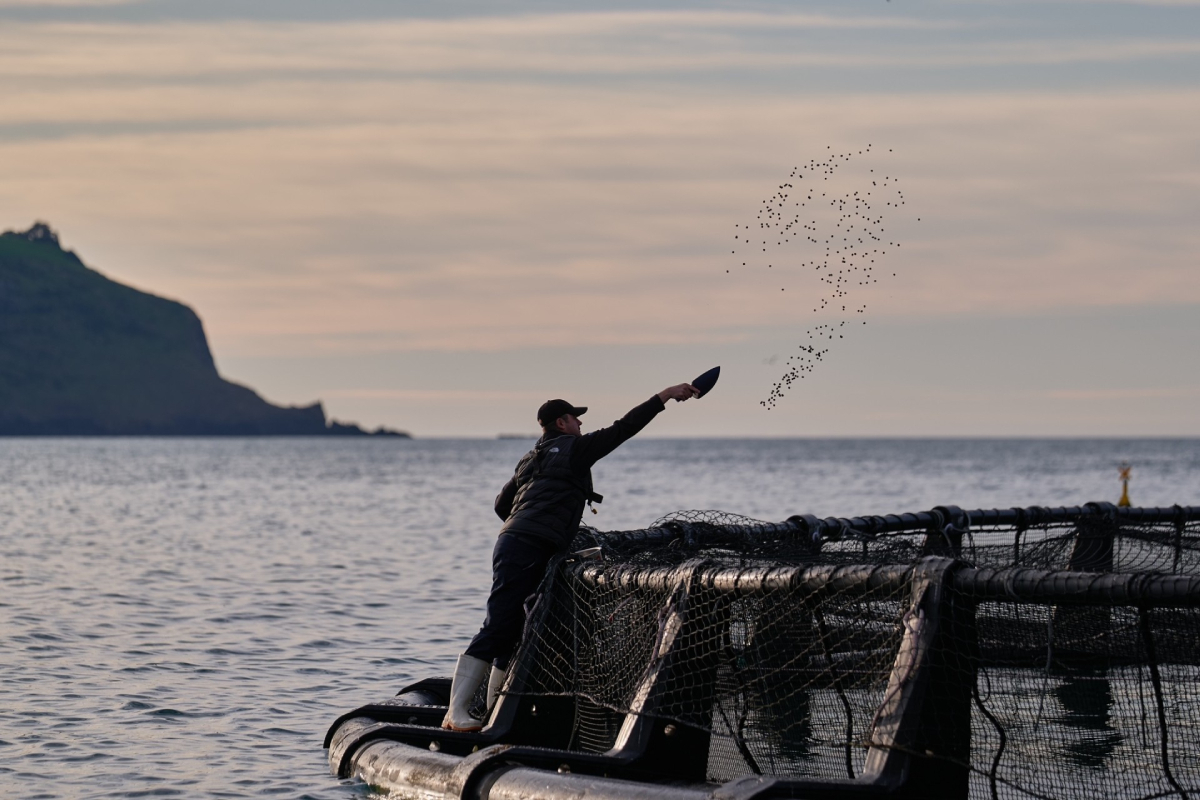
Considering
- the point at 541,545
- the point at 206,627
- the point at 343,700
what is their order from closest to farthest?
the point at 541,545
the point at 343,700
the point at 206,627

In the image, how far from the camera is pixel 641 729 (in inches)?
378

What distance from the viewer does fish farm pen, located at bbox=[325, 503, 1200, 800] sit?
828cm

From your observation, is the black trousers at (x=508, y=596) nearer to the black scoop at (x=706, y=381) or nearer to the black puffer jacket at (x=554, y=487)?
the black puffer jacket at (x=554, y=487)

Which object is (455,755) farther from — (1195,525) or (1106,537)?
(1195,525)

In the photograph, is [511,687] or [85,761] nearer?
[511,687]

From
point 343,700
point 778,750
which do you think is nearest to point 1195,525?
point 778,750

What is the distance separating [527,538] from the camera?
10766 mm

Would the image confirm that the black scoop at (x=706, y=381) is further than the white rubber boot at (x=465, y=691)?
No

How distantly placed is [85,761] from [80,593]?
14076 millimetres

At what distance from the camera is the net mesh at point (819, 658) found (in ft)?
28.7

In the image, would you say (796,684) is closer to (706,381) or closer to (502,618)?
(502,618)

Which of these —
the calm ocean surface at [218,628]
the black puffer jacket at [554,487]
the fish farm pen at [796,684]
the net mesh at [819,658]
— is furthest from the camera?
the calm ocean surface at [218,628]

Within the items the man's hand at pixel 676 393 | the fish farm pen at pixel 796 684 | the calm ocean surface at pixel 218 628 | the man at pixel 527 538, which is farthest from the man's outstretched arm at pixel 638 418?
the calm ocean surface at pixel 218 628

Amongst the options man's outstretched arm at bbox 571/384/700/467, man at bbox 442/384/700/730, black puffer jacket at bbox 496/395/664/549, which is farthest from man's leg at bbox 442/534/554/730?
man's outstretched arm at bbox 571/384/700/467
